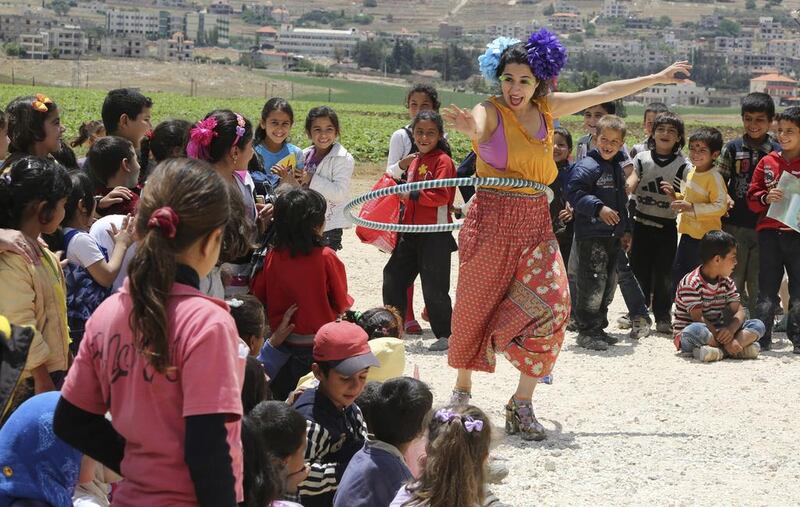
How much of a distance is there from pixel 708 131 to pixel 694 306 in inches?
64.7

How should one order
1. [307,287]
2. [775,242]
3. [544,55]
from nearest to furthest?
[307,287] < [544,55] < [775,242]

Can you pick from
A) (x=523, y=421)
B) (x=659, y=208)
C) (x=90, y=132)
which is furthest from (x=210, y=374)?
(x=659, y=208)

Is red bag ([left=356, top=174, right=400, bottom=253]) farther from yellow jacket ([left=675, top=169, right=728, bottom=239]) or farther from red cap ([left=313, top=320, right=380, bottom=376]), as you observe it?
red cap ([left=313, top=320, right=380, bottom=376])

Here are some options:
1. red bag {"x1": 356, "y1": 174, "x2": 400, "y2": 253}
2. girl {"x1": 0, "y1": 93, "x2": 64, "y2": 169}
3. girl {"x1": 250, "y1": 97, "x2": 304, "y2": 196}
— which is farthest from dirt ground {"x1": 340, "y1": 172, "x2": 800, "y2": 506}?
girl {"x1": 0, "y1": 93, "x2": 64, "y2": 169}

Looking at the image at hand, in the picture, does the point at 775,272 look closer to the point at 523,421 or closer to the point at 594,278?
the point at 594,278

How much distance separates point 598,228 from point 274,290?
12.5 feet

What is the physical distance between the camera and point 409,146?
9.88 meters

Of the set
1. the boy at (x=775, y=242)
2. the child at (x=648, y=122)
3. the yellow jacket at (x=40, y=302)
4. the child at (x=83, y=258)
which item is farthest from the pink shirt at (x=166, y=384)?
the child at (x=648, y=122)

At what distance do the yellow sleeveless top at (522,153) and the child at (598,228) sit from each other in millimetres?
2240

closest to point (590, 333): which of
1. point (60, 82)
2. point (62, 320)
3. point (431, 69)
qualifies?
point (62, 320)

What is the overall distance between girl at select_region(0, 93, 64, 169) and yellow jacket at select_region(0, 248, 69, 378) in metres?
2.05

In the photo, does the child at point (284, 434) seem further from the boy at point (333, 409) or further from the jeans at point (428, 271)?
the jeans at point (428, 271)

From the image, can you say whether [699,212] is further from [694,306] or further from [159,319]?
[159,319]

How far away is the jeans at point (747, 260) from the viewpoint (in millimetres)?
10414
